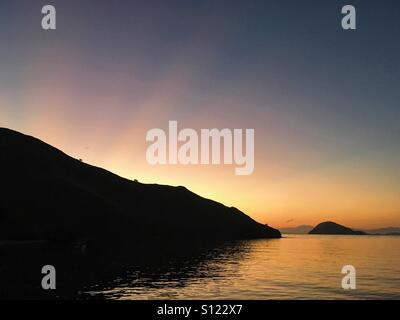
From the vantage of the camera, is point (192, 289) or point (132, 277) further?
point (132, 277)

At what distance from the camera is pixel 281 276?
289 ft

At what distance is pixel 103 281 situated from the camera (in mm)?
67375

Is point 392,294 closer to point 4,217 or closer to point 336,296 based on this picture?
point 336,296

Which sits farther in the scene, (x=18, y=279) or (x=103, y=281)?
(x=103, y=281)
